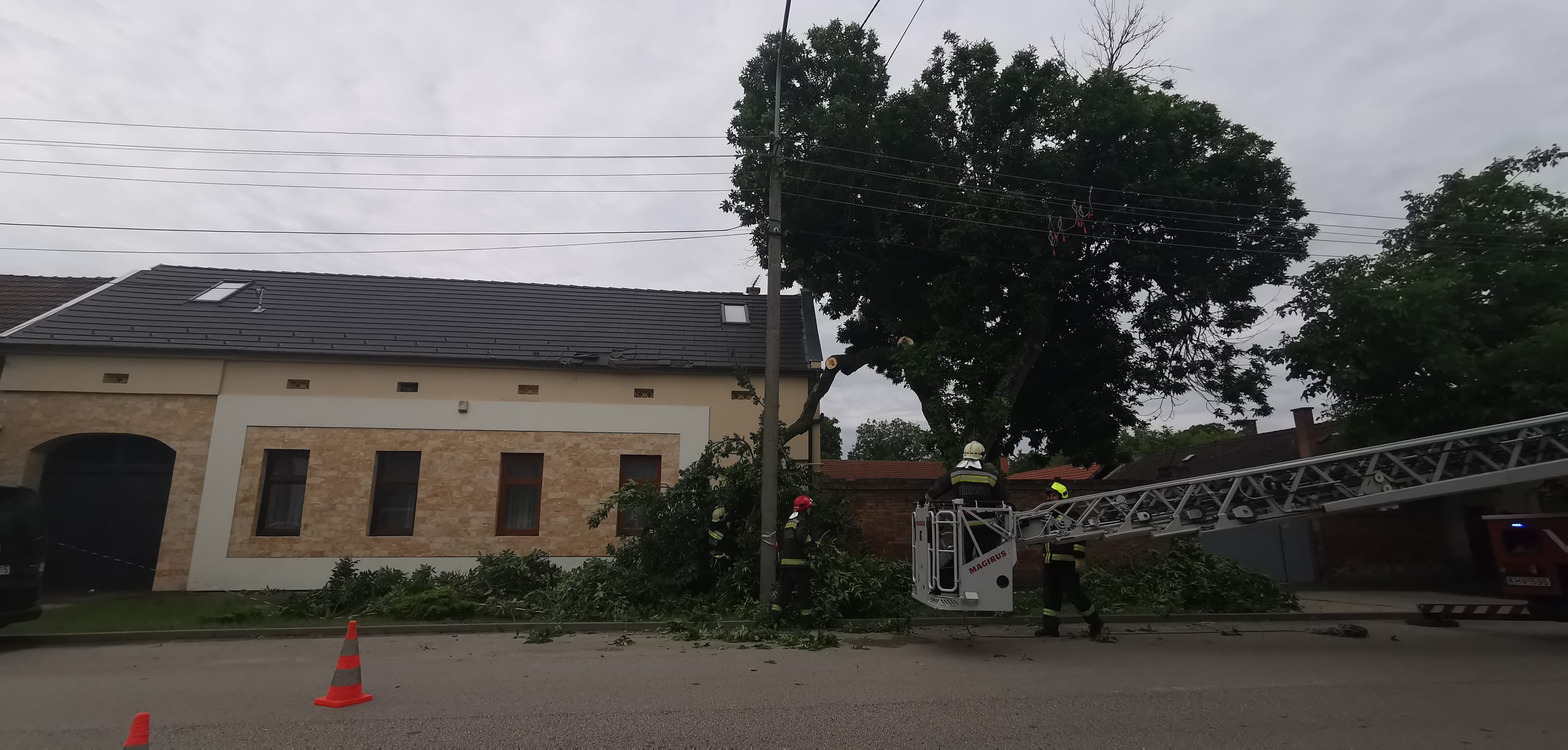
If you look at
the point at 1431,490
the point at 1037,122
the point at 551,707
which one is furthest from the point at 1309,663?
the point at 1037,122

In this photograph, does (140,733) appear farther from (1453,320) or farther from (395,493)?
(1453,320)

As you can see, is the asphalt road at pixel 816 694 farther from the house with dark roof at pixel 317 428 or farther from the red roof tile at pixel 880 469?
the red roof tile at pixel 880 469

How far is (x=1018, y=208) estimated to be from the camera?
1488cm

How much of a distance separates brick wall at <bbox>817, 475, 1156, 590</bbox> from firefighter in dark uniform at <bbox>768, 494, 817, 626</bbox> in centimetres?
333

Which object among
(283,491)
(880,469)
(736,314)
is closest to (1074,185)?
(736,314)

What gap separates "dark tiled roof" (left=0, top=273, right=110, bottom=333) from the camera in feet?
52.0

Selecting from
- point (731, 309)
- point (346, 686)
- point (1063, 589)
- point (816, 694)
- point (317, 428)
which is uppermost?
point (731, 309)

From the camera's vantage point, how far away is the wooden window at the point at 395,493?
15039 millimetres

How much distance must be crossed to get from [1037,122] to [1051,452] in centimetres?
832

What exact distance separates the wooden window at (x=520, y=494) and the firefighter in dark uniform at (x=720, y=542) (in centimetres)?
468

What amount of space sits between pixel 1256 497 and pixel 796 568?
5.53 metres

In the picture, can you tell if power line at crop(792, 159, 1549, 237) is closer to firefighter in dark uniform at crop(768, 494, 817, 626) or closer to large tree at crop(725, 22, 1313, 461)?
large tree at crop(725, 22, 1313, 461)

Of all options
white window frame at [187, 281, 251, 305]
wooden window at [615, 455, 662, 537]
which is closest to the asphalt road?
wooden window at [615, 455, 662, 537]

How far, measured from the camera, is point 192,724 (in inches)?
223
